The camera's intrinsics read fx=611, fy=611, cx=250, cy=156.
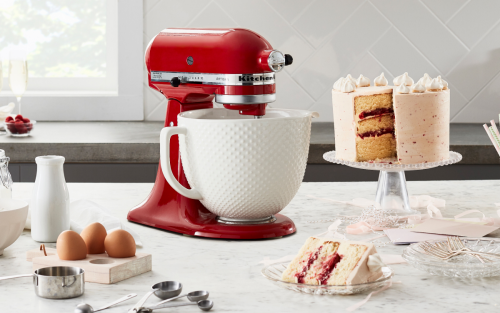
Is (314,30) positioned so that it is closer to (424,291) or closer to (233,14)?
(233,14)


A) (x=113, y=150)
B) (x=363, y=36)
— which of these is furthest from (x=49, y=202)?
(x=363, y=36)

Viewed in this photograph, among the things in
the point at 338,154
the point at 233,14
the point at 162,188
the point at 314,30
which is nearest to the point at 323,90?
the point at 314,30

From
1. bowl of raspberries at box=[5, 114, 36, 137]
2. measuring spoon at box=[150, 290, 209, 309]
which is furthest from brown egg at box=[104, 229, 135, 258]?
bowl of raspberries at box=[5, 114, 36, 137]

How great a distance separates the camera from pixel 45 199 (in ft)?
3.19

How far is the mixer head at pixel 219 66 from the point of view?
1010 millimetres

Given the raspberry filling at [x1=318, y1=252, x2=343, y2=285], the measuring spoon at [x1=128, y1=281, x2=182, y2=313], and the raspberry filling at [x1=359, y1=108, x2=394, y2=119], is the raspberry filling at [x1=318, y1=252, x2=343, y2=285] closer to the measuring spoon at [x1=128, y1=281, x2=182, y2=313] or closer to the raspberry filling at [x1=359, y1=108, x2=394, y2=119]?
the measuring spoon at [x1=128, y1=281, x2=182, y2=313]

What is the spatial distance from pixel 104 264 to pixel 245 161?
280 mm

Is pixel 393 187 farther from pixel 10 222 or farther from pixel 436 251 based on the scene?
pixel 10 222

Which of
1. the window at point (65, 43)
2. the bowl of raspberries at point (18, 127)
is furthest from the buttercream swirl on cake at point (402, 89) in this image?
the window at point (65, 43)

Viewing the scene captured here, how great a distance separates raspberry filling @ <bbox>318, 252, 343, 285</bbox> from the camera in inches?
29.7

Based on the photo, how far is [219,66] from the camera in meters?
1.03

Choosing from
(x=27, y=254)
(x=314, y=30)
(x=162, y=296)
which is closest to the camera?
(x=162, y=296)

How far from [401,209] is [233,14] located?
5.61ft

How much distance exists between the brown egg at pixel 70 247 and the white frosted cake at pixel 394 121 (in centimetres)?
64
